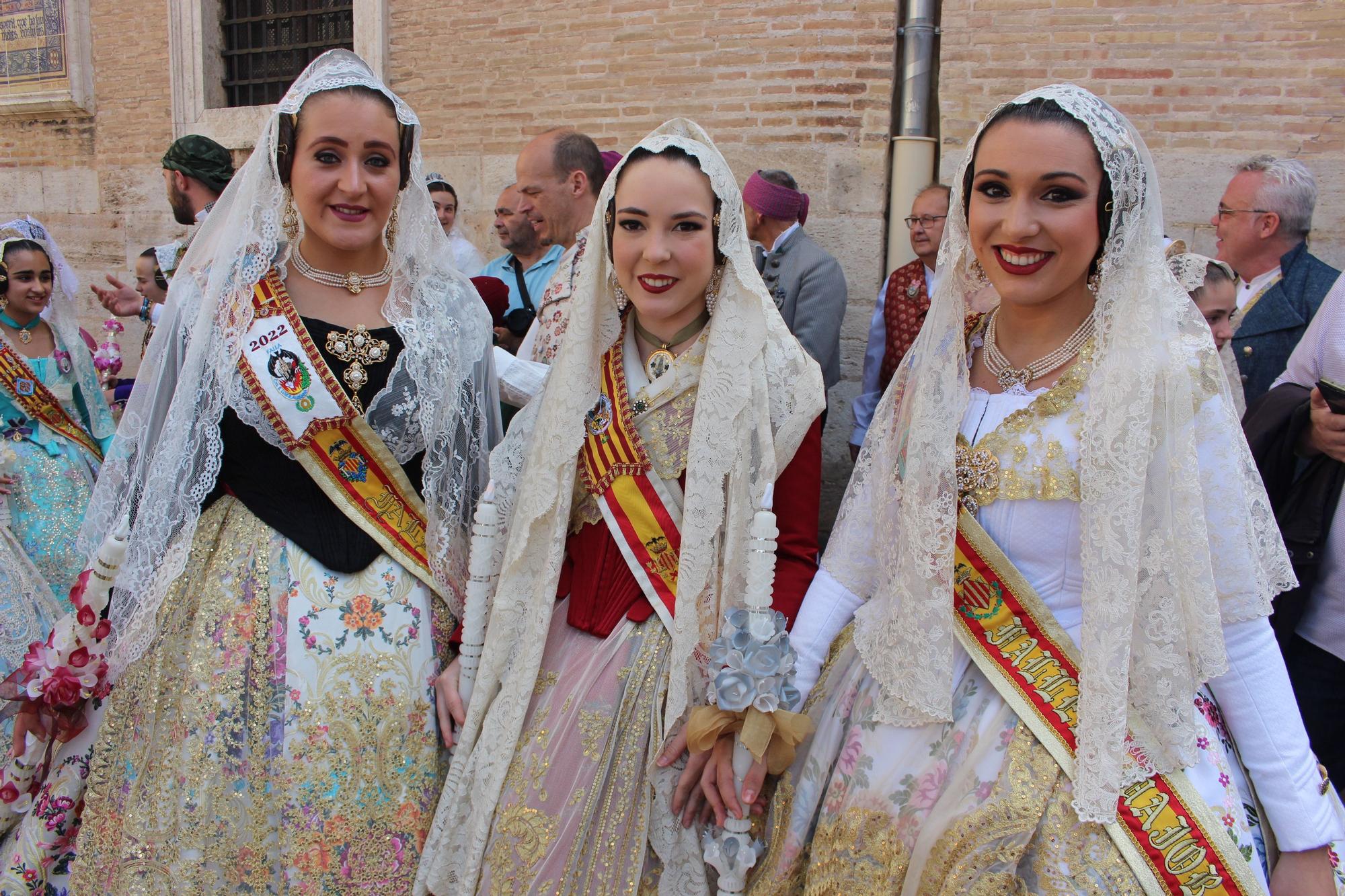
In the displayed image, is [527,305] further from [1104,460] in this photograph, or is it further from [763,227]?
[1104,460]

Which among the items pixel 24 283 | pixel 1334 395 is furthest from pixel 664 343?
pixel 24 283

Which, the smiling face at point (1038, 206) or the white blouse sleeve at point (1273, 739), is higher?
the smiling face at point (1038, 206)

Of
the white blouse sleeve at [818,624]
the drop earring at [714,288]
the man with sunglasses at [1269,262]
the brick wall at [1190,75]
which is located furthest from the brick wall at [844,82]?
the white blouse sleeve at [818,624]

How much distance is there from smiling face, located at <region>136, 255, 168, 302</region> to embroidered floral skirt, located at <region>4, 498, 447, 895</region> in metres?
3.67

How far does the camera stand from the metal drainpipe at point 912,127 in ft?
17.9

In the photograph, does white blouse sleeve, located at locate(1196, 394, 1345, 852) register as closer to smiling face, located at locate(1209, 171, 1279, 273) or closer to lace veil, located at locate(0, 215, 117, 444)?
smiling face, located at locate(1209, 171, 1279, 273)

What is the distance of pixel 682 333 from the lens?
7.36 ft

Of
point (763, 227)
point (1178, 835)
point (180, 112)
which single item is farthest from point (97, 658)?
point (180, 112)

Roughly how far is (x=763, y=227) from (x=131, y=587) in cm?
382

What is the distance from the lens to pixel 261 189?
2367 mm

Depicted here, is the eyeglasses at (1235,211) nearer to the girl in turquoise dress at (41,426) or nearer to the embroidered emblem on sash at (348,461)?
the embroidered emblem on sash at (348,461)

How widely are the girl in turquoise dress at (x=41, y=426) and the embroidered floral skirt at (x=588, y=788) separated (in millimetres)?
2648

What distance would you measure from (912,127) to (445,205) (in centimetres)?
276

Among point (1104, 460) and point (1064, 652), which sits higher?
point (1104, 460)
